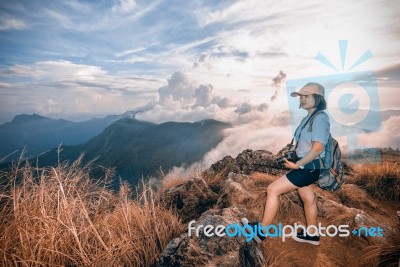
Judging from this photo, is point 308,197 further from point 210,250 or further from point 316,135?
point 210,250

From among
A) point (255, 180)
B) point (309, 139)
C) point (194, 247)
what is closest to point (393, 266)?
point (309, 139)

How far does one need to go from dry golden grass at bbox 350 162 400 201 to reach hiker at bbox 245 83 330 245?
4095 millimetres

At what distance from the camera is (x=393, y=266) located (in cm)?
300

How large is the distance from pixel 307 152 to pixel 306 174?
0.31 m

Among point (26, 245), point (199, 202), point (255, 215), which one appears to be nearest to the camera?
point (26, 245)

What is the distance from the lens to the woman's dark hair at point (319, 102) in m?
3.29

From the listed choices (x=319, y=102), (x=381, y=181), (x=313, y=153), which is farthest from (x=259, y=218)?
(x=381, y=181)

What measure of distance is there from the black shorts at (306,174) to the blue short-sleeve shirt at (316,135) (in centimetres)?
17

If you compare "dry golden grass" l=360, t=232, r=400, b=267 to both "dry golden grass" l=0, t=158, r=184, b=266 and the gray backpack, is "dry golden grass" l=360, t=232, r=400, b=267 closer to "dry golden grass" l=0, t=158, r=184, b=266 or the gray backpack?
the gray backpack

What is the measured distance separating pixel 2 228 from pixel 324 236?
4615mm

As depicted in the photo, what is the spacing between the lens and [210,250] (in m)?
2.68

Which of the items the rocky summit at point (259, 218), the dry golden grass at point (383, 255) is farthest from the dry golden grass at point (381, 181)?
the dry golden grass at point (383, 255)

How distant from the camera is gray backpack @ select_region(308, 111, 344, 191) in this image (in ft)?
10.7

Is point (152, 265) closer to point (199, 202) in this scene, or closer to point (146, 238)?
point (146, 238)
